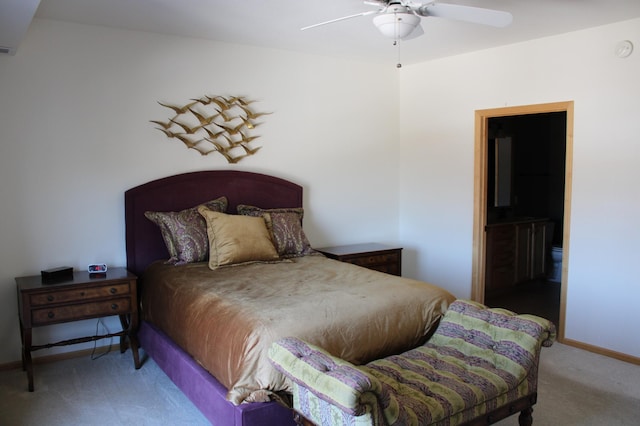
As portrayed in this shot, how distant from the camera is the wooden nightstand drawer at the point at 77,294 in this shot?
307 cm

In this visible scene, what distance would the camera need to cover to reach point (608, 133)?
3723mm

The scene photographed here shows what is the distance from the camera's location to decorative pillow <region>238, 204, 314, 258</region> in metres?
4.00

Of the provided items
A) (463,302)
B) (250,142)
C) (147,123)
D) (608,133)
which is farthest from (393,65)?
(463,302)

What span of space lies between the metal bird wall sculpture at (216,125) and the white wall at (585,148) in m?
1.92

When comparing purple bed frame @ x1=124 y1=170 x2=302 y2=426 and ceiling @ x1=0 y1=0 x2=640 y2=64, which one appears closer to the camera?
purple bed frame @ x1=124 y1=170 x2=302 y2=426

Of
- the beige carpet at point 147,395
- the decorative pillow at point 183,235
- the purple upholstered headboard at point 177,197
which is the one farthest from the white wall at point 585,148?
the decorative pillow at point 183,235

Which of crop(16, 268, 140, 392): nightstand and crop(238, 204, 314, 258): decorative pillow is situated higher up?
crop(238, 204, 314, 258): decorative pillow

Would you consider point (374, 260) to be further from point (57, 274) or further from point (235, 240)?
point (57, 274)

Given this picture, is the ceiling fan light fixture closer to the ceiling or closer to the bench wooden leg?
the ceiling

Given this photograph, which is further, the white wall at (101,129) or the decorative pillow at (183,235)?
the decorative pillow at (183,235)

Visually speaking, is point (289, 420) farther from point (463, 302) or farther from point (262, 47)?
point (262, 47)

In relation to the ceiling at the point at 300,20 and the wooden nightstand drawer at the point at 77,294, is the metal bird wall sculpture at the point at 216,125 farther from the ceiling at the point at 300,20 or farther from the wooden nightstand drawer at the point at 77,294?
the wooden nightstand drawer at the point at 77,294

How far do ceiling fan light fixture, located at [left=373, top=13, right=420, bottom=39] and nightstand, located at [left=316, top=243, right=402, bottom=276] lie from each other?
7.20 ft

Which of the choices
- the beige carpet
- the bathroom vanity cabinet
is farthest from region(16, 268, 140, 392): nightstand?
Answer: the bathroom vanity cabinet
